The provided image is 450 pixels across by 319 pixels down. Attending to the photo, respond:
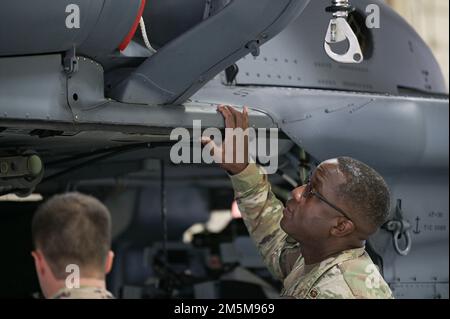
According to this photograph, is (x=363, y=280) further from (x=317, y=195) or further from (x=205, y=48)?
(x=205, y=48)

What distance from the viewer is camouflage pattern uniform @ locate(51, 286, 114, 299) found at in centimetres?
257

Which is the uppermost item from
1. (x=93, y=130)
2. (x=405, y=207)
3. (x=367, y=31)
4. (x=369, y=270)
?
(x=367, y=31)

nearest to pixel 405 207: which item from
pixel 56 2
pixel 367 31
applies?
pixel 367 31

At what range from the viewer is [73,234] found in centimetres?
265

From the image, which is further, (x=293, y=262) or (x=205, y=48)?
(x=205, y=48)

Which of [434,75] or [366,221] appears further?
[434,75]

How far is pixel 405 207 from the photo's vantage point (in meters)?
4.77

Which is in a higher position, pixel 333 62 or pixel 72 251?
pixel 333 62

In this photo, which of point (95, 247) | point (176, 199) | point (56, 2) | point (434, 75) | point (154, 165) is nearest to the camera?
point (95, 247)

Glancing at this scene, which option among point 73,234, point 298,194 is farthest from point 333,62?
point 73,234

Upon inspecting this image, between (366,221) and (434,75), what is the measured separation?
3.06 meters

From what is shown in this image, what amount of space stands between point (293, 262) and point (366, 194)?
0.55m

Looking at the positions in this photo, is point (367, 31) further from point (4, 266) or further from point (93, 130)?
point (4, 266)

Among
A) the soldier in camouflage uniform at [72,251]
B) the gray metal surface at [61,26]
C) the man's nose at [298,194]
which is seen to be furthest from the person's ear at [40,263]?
the man's nose at [298,194]
